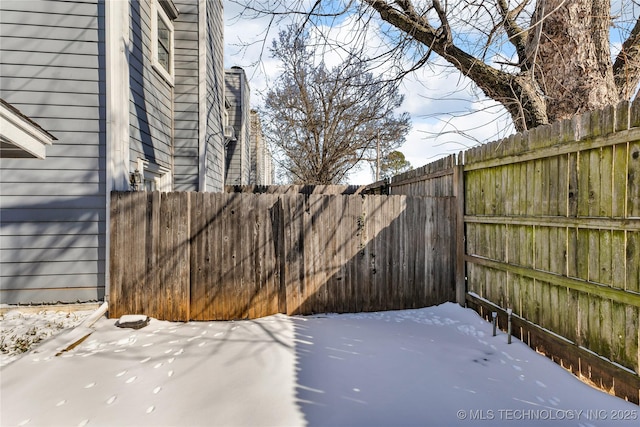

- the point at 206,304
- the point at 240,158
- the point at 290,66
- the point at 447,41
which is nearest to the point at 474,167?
the point at 447,41

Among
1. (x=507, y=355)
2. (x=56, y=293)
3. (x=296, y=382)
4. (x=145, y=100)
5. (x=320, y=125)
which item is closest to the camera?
(x=296, y=382)

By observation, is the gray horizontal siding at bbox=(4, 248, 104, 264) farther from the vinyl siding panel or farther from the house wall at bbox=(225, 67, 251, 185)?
the house wall at bbox=(225, 67, 251, 185)

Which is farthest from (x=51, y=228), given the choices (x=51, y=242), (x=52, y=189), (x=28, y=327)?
(x=28, y=327)

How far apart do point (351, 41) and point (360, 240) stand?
3.11 m

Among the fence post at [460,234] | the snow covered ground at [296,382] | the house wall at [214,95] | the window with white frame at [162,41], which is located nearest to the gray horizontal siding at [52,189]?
the snow covered ground at [296,382]

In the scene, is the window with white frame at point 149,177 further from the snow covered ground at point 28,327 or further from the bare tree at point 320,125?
the bare tree at point 320,125

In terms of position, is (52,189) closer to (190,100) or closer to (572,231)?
(190,100)

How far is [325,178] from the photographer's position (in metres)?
16.6

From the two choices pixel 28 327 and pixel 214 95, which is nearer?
pixel 28 327

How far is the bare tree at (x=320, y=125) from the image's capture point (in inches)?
591

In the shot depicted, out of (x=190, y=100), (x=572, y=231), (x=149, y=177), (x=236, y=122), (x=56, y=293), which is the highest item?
(x=236, y=122)

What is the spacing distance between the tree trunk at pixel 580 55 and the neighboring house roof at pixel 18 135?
553cm

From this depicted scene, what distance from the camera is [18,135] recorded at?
274 centimetres

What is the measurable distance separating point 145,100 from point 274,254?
321 cm
